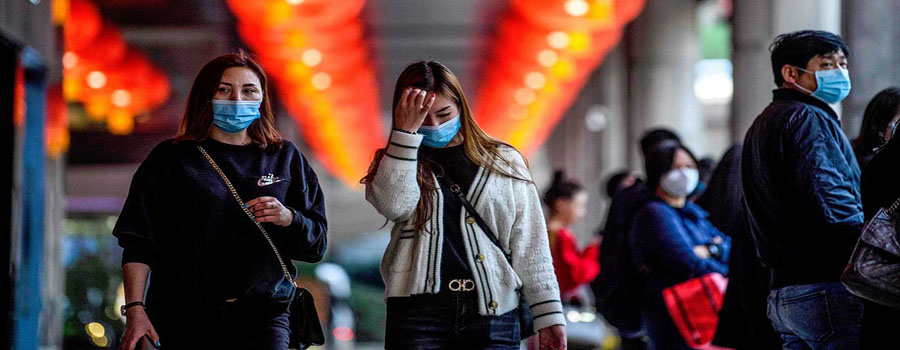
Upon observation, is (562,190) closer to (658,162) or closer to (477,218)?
(658,162)

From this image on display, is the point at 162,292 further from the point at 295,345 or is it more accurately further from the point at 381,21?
the point at 381,21

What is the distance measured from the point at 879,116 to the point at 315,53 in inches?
348

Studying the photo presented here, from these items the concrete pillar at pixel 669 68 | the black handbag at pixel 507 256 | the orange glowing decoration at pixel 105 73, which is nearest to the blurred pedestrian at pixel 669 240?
the black handbag at pixel 507 256

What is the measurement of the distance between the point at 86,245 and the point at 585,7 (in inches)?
303

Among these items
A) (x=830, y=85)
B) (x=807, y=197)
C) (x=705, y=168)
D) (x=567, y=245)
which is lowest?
(x=567, y=245)

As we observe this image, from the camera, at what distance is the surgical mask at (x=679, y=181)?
23.3 feet

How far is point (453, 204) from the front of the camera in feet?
14.8

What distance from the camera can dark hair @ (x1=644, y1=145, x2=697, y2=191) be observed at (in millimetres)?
7168

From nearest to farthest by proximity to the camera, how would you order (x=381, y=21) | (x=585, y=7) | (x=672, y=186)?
(x=672, y=186) → (x=585, y=7) → (x=381, y=21)

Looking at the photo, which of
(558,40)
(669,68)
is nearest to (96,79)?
(558,40)

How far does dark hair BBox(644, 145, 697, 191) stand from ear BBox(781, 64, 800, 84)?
1877 millimetres

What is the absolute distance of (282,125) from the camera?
3033 cm

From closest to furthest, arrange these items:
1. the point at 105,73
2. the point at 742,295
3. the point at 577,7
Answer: the point at 742,295
the point at 577,7
the point at 105,73

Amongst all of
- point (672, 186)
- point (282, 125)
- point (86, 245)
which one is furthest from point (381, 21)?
point (672, 186)
